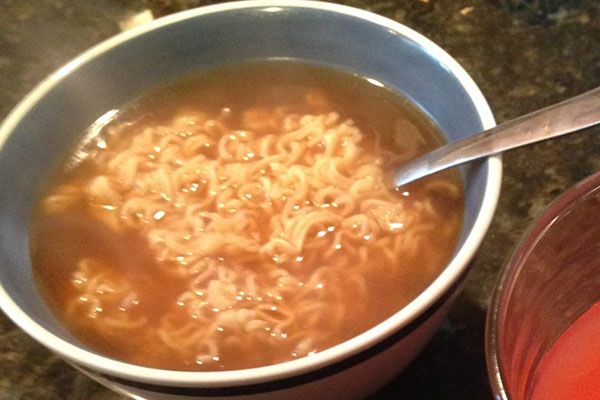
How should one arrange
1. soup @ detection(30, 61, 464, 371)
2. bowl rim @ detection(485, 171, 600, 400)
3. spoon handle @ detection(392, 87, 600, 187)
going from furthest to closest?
soup @ detection(30, 61, 464, 371), spoon handle @ detection(392, 87, 600, 187), bowl rim @ detection(485, 171, 600, 400)

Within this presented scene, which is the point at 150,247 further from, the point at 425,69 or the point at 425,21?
the point at 425,21

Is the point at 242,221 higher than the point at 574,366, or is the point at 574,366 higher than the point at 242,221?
the point at 242,221

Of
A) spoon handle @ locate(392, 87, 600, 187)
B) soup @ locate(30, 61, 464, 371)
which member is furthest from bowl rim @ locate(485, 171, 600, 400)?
soup @ locate(30, 61, 464, 371)

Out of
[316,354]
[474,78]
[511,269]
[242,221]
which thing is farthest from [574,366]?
[474,78]

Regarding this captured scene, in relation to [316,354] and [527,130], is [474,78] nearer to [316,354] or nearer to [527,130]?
[527,130]

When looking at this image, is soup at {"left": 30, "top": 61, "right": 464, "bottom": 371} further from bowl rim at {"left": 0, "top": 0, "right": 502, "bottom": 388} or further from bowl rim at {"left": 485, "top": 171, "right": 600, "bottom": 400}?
bowl rim at {"left": 485, "top": 171, "right": 600, "bottom": 400}

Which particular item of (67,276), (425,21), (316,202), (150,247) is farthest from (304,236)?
(425,21)
